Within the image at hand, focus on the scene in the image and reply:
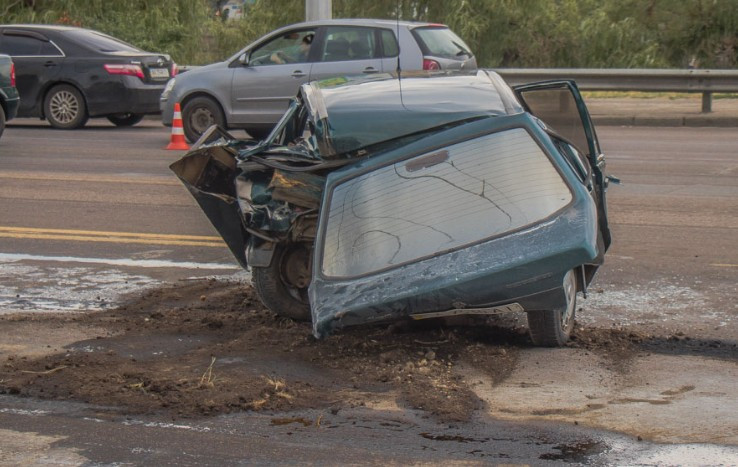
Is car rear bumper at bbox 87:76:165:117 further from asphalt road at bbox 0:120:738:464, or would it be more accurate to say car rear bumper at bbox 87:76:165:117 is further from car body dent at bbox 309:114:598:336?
car body dent at bbox 309:114:598:336

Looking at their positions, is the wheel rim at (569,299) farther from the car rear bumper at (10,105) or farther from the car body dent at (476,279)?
the car rear bumper at (10,105)

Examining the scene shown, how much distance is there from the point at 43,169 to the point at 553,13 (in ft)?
61.0

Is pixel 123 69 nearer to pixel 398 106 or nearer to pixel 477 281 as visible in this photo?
pixel 398 106

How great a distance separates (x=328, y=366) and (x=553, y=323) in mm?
1170

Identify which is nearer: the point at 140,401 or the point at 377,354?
the point at 140,401

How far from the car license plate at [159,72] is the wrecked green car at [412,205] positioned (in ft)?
40.9

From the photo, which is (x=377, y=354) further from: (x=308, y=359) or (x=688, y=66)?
(x=688, y=66)

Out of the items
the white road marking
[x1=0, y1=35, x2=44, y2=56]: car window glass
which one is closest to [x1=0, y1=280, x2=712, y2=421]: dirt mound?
the white road marking

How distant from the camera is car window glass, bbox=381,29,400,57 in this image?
16.3 metres

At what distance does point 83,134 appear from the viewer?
1841cm

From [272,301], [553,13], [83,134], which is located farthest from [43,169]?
[553,13]

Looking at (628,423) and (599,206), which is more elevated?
(599,206)

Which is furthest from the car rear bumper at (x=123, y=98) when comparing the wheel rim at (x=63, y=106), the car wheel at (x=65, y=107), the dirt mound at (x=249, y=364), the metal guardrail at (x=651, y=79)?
the dirt mound at (x=249, y=364)

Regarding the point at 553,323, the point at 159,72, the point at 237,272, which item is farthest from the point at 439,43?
the point at 553,323
